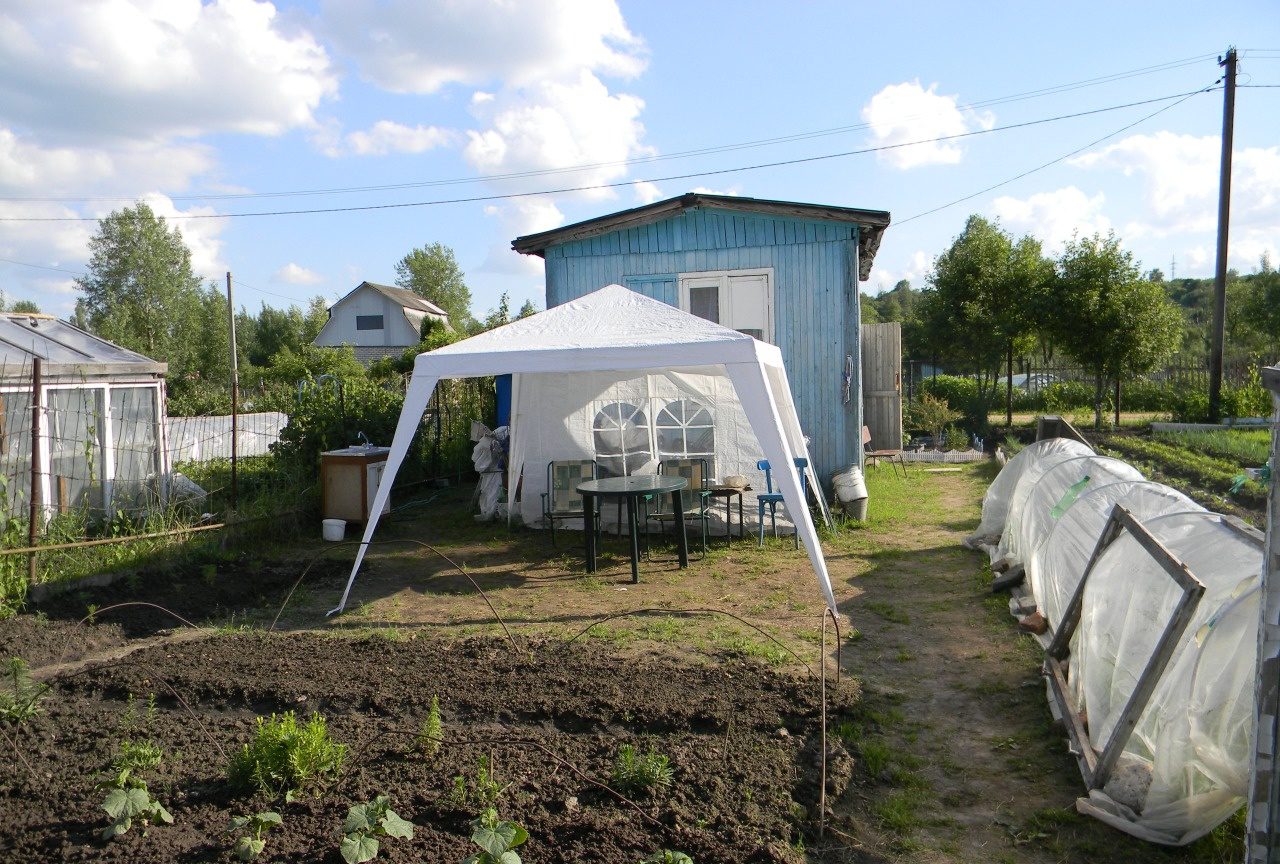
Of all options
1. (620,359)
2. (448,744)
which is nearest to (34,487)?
(620,359)

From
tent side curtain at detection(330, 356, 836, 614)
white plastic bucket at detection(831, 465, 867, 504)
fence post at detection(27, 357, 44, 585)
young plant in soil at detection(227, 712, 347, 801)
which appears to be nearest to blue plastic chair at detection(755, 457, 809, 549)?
white plastic bucket at detection(831, 465, 867, 504)

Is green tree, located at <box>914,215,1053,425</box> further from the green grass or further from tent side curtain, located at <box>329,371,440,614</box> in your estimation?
tent side curtain, located at <box>329,371,440,614</box>

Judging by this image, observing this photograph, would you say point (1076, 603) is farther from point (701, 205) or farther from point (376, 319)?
point (376, 319)

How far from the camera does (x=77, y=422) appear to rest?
7.96 meters

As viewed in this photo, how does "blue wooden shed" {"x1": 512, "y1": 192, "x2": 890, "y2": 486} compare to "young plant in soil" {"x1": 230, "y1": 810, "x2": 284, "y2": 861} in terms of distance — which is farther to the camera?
"blue wooden shed" {"x1": 512, "y1": 192, "x2": 890, "y2": 486}

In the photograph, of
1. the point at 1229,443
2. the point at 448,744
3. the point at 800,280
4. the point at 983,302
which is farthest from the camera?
the point at 983,302

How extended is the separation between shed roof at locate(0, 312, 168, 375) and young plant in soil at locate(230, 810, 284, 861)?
5880 mm

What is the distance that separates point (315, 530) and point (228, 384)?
2857 centimetres

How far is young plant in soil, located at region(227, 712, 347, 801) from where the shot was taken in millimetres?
3205

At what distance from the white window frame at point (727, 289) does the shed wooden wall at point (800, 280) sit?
1.9 inches

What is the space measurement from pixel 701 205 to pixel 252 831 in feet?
26.9

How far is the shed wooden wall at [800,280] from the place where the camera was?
975 cm

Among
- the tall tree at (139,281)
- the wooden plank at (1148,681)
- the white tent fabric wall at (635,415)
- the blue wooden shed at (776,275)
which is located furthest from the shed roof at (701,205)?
the tall tree at (139,281)

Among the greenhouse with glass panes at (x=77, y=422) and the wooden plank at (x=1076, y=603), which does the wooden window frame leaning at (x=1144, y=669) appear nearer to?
the wooden plank at (x=1076, y=603)
